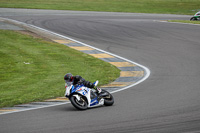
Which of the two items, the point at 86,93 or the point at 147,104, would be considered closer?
the point at 86,93

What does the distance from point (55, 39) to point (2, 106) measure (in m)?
15.7

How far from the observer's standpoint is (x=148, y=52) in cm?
2222

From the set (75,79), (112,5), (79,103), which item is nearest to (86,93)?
(79,103)

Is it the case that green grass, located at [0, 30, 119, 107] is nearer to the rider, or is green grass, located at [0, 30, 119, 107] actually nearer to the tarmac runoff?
the tarmac runoff

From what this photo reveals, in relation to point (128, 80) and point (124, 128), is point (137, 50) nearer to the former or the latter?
point (128, 80)

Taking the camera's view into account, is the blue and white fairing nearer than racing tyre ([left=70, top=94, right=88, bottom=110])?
No

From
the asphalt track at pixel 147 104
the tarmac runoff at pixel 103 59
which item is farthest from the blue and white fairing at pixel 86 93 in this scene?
the tarmac runoff at pixel 103 59

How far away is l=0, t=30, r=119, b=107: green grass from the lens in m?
13.2

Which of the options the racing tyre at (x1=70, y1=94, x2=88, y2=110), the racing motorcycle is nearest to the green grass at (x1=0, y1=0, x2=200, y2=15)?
the racing motorcycle

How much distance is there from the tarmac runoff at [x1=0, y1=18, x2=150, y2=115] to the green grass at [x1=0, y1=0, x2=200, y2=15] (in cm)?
2190

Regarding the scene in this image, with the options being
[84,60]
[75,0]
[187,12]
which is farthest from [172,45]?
[75,0]

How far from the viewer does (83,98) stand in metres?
10.5

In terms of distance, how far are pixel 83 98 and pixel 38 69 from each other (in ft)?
23.6

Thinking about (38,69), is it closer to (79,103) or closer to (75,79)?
(75,79)
